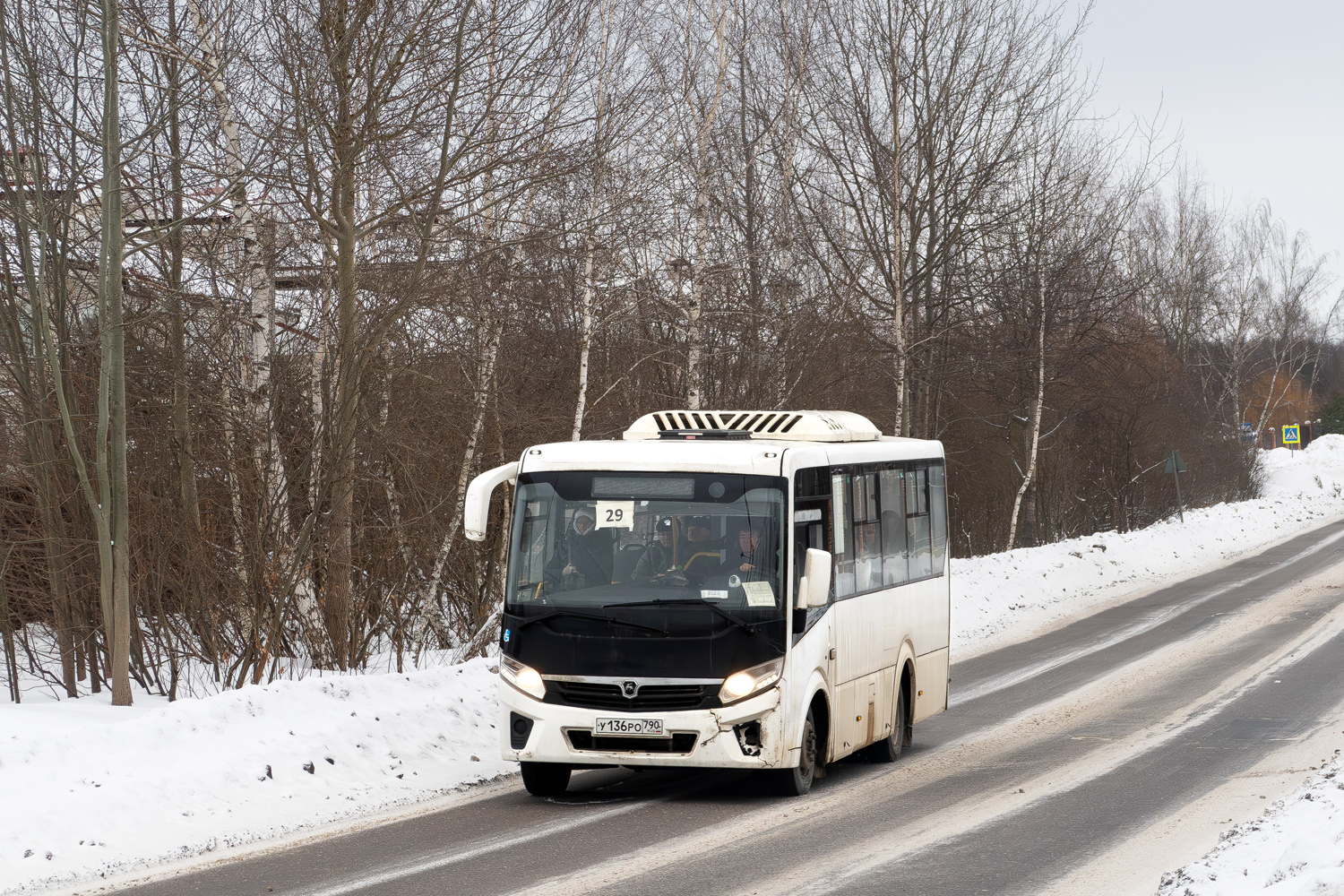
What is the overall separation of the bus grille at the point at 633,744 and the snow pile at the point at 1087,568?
35.7 feet

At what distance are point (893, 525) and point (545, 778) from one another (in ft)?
12.1

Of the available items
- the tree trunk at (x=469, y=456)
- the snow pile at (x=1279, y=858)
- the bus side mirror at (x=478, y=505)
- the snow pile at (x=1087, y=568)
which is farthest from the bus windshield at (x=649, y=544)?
the snow pile at (x=1087, y=568)

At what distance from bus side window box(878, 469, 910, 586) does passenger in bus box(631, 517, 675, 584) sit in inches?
98.4

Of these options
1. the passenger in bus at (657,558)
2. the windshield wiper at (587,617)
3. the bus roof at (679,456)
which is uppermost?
the bus roof at (679,456)

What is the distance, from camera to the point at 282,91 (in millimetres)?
14492

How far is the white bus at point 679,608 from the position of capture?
9.39m

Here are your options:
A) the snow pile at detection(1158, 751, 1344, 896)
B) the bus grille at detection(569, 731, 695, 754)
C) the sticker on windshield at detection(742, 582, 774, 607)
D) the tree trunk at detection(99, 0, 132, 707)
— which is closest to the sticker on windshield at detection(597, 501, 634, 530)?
the sticker on windshield at detection(742, 582, 774, 607)

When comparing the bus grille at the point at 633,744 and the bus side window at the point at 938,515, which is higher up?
the bus side window at the point at 938,515

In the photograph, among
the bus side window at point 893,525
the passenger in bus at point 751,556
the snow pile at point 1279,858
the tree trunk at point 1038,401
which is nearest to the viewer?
the snow pile at point 1279,858

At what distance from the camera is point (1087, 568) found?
30031 mm

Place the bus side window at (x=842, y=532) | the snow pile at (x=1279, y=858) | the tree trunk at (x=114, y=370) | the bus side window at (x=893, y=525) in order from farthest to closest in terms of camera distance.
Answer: the tree trunk at (x=114, y=370), the bus side window at (x=893, y=525), the bus side window at (x=842, y=532), the snow pile at (x=1279, y=858)

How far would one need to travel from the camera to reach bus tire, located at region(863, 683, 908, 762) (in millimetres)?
11812

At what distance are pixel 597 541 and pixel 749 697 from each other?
1.47 meters

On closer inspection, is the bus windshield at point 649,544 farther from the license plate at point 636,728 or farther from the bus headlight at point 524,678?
the license plate at point 636,728
